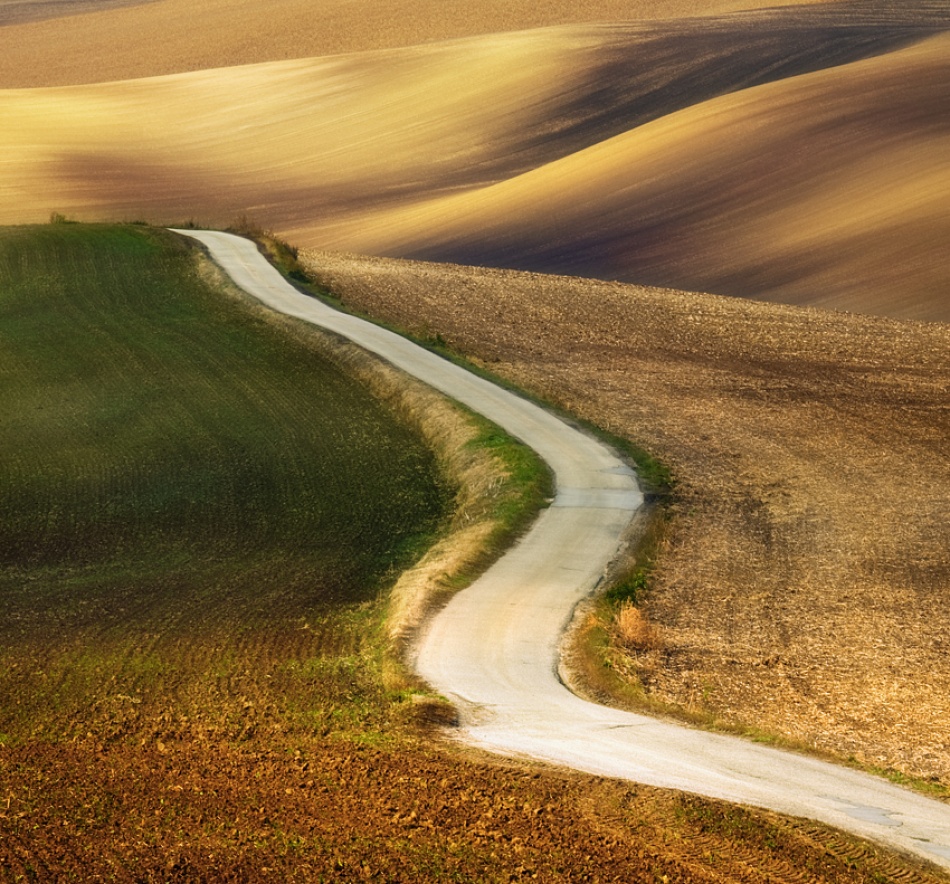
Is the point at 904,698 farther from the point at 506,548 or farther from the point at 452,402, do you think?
the point at 452,402

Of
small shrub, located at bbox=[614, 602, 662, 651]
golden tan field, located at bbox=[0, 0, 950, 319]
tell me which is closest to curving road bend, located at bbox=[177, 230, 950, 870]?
small shrub, located at bbox=[614, 602, 662, 651]

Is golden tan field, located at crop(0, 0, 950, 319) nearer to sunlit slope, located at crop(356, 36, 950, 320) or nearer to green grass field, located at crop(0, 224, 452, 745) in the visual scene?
sunlit slope, located at crop(356, 36, 950, 320)

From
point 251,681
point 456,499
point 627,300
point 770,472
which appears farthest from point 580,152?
point 251,681

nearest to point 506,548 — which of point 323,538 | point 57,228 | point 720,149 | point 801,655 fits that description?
point 323,538

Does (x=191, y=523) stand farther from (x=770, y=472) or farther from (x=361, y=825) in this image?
(x=361, y=825)

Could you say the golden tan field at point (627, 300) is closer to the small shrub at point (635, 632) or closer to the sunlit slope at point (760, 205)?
the small shrub at point (635, 632)

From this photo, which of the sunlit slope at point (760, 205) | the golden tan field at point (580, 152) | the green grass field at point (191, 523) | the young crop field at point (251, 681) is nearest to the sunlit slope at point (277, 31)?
the golden tan field at point (580, 152)
